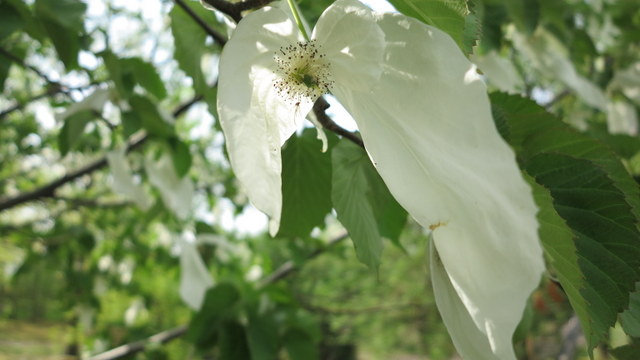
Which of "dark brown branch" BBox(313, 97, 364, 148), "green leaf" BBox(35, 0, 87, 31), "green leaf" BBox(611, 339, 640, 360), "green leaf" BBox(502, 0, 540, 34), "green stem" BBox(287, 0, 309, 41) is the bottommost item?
"green leaf" BBox(502, 0, 540, 34)

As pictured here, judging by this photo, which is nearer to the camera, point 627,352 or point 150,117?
point 627,352

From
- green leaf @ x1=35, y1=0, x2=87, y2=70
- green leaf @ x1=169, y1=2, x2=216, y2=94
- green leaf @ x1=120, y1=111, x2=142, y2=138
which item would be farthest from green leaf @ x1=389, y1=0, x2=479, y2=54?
green leaf @ x1=120, y1=111, x2=142, y2=138

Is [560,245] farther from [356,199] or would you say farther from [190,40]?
[190,40]

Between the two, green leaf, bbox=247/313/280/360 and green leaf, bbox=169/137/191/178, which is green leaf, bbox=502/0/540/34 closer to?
green leaf, bbox=169/137/191/178

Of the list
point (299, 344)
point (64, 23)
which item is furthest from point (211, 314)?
point (64, 23)

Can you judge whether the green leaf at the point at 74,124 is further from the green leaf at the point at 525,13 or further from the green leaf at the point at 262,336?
the green leaf at the point at 525,13

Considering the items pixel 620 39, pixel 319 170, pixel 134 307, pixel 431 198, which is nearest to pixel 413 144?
pixel 431 198

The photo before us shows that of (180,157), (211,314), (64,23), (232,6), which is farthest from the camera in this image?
(211,314)

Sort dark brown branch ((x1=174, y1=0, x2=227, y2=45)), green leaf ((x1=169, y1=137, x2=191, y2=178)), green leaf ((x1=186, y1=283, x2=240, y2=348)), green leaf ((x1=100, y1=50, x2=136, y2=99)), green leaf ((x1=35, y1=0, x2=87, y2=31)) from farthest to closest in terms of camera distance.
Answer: green leaf ((x1=186, y1=283, x2=240, y2=348)), green leaf ((x1=169, y1=137, x2=191, y2=178)), green leaf ((x1=100, y1=50, x2=136, y2=99)), green leaf ((x1=35, y1=0, x2=87, y2=31)), dark brown branch ((x1=174, y1=0, x2=227, y2=45))
